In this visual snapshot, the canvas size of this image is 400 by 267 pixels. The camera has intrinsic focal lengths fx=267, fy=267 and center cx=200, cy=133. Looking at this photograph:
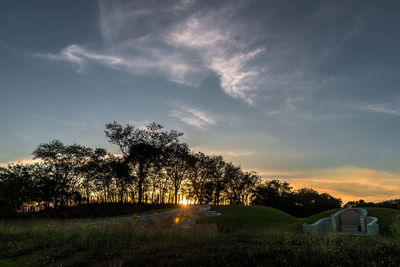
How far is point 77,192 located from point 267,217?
120 ft

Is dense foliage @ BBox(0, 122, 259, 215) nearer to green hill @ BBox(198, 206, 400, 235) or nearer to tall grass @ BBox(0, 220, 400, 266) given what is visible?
green hill @ BBox(198, 206, 400, 235)

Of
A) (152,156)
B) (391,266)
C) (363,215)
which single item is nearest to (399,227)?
(391,266)

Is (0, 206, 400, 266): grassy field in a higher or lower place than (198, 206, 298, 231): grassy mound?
higher

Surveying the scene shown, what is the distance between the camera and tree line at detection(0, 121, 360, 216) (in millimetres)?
46000

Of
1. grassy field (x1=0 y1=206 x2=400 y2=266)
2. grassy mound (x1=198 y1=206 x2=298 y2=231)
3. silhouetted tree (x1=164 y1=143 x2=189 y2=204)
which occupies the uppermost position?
silhouetted tree (x1=164 y1=143 x2=189 y2=204)

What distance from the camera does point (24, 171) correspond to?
47.5 m

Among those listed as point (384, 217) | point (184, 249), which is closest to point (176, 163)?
point (384, 217)

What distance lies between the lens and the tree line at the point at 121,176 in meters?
46.0

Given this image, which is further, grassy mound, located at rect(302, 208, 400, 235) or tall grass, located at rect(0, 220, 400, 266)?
grassy mound, located at rect(302, 208, 400, 235)

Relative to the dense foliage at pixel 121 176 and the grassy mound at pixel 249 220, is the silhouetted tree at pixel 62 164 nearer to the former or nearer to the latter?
the dense foliage at pixel 121 176

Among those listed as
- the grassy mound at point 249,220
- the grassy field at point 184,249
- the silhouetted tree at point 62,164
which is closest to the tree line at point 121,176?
the silhouetted tree at point 62,164

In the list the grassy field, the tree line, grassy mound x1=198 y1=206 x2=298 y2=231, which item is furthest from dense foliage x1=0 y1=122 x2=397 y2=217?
the grassy field

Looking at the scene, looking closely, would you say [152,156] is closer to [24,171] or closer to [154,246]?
[24,171]

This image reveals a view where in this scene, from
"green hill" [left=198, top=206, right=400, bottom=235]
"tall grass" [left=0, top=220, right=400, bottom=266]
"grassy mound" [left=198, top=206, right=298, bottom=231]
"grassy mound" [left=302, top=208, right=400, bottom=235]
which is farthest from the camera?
Result: "grassy mound" [left=198, top=206, right=298, bottom=231]
